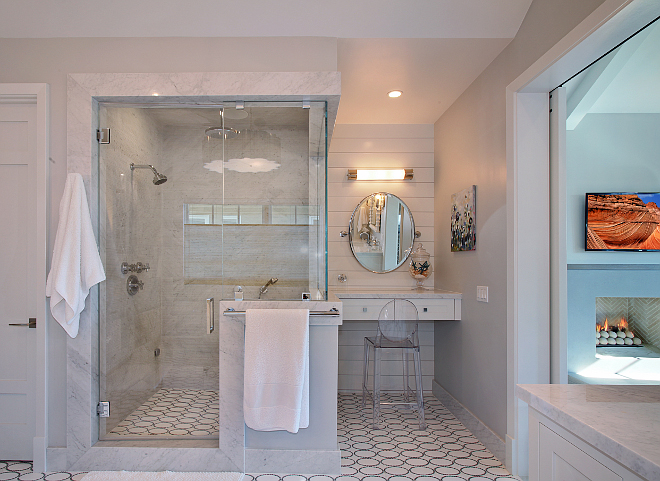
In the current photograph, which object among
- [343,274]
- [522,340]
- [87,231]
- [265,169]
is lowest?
[522,340]

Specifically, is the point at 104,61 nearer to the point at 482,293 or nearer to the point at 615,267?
the point at 482,293

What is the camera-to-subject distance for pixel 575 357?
10.6ft

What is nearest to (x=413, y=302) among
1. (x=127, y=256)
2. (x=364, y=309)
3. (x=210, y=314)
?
(x=364, y=309)

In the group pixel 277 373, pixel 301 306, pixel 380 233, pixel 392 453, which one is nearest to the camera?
pixel 277 373

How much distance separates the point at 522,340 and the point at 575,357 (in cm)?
99

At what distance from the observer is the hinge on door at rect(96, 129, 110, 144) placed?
2639 mm

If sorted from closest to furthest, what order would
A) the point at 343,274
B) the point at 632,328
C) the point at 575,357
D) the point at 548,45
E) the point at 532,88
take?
the point at 548,45
the point at 532,88
the point at 575,357
the point at 632,328
the point at 343,274

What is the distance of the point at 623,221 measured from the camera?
10.7 ft

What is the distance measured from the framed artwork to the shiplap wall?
0.65m

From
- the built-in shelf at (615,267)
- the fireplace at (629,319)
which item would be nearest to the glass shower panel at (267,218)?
the built-in shelf at (615,267)

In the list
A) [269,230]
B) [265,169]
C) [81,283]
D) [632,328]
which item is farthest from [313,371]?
[632,328]

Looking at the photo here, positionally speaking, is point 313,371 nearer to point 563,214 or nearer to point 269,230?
point 269,230

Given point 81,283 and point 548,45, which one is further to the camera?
point 81,283

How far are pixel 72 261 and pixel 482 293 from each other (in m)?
2.51
